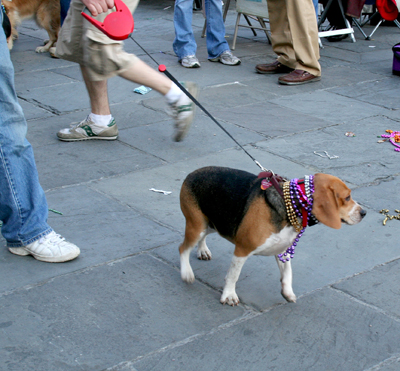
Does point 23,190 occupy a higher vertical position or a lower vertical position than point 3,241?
higher

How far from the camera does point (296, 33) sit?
6.78 metres

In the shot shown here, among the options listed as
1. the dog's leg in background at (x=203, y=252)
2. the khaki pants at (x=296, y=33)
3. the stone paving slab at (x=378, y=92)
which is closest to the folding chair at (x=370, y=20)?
the stone paving slab at (x=378, y=92)

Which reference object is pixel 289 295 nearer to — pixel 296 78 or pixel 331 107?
pixel 331 107

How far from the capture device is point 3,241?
338cm

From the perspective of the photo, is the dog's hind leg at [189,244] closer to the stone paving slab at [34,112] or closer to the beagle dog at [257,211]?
the beagle dog at [257,211]

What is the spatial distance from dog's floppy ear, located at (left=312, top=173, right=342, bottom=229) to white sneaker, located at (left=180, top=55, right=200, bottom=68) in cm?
521

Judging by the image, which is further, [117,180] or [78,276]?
[117,180]

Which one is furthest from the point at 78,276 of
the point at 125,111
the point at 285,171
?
the point at 125,111

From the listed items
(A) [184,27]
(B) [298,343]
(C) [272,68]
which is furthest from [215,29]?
(B) [298,343]

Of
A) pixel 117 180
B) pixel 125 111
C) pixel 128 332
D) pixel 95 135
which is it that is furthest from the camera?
pixel 125 111

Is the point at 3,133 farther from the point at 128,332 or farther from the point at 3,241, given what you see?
the point at 128,332

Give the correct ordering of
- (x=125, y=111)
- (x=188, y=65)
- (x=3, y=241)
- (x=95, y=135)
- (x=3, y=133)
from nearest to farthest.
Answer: (x=3, y=133) < (x=3, y=241) < (x=95, y=135) < (x=125, y=111) < (x=188, y=65)

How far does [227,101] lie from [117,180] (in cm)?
231

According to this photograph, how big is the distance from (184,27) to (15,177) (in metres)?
4.94
